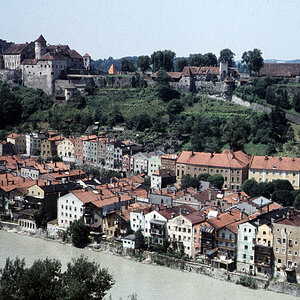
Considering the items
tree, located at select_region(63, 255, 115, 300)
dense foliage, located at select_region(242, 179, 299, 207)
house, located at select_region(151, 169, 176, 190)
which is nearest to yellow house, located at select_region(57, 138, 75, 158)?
house, located at select_region(151, 169, 176, 190)

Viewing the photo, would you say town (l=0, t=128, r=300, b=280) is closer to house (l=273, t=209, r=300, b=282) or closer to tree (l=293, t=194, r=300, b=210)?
house (l=273, t=209, r=300, b=282)

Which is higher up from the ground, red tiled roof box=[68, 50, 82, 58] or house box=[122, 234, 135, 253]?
red tiled roof box=[68, 50, 82, 58]

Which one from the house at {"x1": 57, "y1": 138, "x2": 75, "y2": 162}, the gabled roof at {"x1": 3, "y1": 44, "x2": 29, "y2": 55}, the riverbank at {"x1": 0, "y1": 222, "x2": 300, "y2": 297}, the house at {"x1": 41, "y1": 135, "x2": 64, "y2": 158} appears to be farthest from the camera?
the gabled roof at {"x1": 3, "y1": 44, "x2": 29, "y2": 55}

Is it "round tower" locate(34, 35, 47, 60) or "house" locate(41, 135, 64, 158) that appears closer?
"house" locate(41, 135, 64, 158)

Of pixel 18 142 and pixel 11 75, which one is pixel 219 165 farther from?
pixel 11 75

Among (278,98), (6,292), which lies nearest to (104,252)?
(6,292)

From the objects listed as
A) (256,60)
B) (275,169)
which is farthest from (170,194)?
(256,60)

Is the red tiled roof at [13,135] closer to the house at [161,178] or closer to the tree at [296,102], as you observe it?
the house at [161,178]
